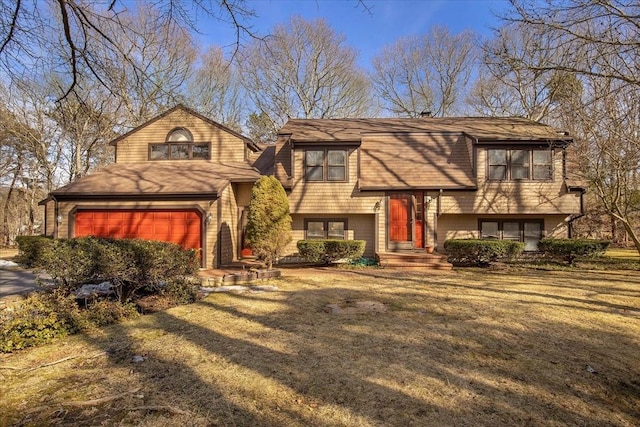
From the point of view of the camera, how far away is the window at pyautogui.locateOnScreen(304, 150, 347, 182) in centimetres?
1377

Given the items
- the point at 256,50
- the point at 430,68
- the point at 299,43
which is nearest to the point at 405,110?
the point at 430,68

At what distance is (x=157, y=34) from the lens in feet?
16.8

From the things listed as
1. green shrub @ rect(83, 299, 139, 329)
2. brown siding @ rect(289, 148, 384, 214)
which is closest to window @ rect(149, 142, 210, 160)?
brown siding @ rect(289, 148, 384, 214)

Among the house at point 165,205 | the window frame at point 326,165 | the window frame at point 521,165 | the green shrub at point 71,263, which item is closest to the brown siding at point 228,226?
the house at point 165,205

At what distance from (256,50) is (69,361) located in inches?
196

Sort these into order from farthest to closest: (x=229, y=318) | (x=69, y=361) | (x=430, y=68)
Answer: (x=430, y=68) → (x=229, y=318) → (x=69, y=361)

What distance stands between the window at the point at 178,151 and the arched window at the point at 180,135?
187 millimetres

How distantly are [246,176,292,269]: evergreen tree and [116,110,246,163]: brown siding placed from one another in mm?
4661

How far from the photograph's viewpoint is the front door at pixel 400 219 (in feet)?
44.3

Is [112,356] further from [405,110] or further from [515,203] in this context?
[405,110]

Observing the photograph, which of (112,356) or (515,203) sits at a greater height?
(515,203)

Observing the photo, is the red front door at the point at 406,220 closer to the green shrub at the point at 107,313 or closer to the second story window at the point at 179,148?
the second story window at the point at 179,148

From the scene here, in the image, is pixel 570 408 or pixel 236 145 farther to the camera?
pixel 236 145

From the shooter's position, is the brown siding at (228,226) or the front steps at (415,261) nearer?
the front steps at (415,261)
